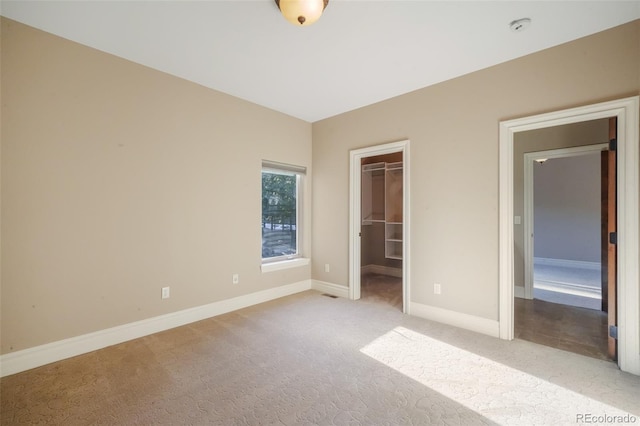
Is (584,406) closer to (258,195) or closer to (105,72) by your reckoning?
(258,195)

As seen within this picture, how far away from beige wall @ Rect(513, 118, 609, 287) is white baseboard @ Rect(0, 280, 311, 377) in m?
3.86

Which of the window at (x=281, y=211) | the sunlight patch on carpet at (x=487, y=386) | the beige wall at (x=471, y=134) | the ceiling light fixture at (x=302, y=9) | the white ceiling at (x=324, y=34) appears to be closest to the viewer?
the sunlight patch on carpet at (x=487, y=386)

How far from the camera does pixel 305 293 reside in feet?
14.0

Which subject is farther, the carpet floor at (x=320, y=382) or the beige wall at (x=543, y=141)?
the beige wall at (x=543, y=141)

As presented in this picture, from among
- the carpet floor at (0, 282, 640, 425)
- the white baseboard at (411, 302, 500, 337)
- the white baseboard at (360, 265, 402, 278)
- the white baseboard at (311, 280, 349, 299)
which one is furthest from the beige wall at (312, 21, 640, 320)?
the white baseboard at (360, 265, 402, 278)

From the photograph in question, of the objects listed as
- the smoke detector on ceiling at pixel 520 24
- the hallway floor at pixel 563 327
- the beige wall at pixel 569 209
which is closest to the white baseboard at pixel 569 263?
the beige wall at pixel 569 209

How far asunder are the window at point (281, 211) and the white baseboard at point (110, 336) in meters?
0.75

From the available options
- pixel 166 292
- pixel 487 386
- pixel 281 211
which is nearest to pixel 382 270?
pixel 281 211

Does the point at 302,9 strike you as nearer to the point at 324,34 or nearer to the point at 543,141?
the point at 324,34

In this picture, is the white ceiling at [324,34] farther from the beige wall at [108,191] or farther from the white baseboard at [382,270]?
the white baseboard at [382,270]

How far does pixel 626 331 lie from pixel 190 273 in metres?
4.05

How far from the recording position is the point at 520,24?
217cm

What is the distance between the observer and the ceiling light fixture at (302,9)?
5.93 ft

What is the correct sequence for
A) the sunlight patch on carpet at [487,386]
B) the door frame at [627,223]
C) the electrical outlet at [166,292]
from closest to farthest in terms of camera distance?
the sunlight patch on carpet at [487,386], the door frame at [627,223], the electrical outlet at [166,292]
